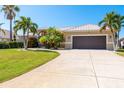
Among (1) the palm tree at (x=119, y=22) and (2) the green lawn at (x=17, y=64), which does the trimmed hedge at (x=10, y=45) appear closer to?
(2) the green lawn at (x=17, y=64)

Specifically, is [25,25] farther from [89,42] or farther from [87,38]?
[89,42]

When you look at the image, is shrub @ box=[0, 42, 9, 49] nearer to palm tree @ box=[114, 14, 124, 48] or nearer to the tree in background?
the tree in background

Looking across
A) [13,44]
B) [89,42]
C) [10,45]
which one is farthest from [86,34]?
[10,45]

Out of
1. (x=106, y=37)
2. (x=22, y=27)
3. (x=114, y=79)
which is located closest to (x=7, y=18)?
(x=22, y=27)

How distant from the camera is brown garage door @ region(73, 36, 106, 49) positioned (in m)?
27.8

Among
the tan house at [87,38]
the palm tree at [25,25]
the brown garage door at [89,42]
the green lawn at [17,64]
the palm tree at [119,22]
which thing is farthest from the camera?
the brown garage door at [89,42]

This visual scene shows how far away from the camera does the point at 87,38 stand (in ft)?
92.8

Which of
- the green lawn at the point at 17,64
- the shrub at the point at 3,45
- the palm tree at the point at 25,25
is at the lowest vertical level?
the green lawn at the point at 17,64

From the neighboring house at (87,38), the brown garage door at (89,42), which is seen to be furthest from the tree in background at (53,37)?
the brown garage door at (89,42)

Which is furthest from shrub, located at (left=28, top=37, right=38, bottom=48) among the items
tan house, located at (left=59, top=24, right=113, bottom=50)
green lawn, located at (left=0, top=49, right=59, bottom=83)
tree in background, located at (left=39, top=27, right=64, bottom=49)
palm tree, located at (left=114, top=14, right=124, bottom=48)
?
green lawn, located at (left=0, top=49, right=59, bottom=83)

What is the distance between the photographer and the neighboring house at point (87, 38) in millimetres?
26909

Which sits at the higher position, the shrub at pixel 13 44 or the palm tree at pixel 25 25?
the palm tree at pixel 25 25

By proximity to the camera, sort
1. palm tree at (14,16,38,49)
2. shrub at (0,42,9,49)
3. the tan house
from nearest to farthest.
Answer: palm tree at (14,16,38,49) → the tan house → shrub at (0,42,9,49)
